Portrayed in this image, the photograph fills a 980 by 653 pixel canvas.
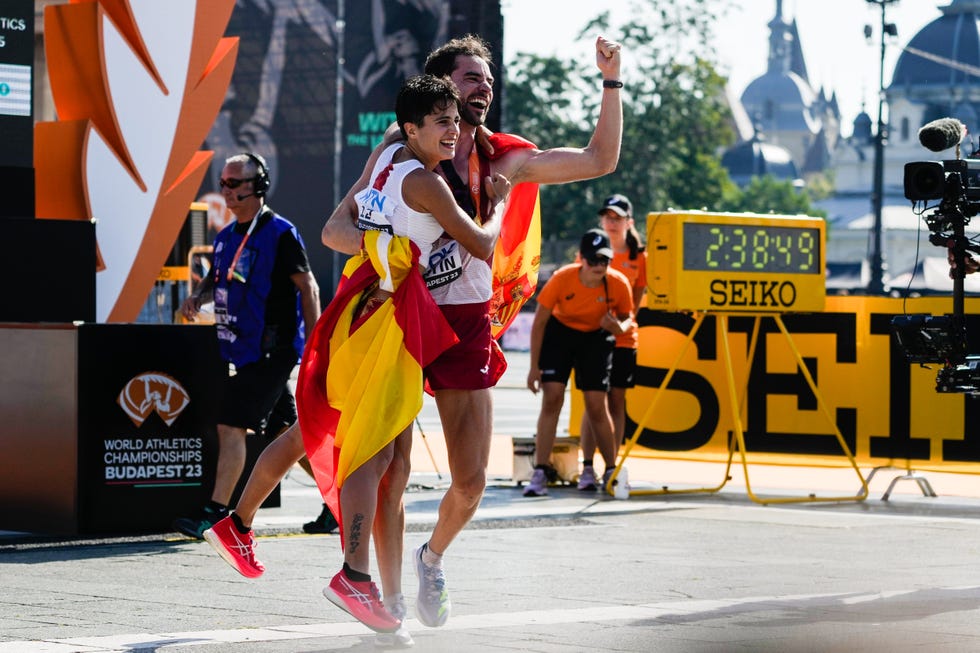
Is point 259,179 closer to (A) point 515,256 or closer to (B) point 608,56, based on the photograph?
Answer: (A) point 515,256

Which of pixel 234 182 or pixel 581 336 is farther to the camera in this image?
pixel 581 336

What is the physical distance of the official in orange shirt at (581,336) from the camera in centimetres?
1183

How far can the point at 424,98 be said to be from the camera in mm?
5672

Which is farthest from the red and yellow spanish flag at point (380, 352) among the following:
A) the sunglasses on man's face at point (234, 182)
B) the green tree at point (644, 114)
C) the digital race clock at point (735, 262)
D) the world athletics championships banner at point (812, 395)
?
the green tree at point (644, 114)

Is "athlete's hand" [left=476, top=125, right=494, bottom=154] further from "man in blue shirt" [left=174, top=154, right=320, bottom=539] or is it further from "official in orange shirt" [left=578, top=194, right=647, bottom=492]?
"official in orange shirt" [left=578, top=194, right=647, bottom=492]

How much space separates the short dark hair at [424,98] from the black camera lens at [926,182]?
3.31 metres

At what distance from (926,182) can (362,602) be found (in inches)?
157

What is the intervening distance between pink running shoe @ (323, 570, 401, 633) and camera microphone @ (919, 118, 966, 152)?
3.76 metres

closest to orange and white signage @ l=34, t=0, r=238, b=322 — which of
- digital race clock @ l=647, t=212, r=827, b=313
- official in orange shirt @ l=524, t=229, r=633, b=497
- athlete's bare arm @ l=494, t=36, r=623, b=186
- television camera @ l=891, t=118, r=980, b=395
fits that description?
official in orange shirt @ l=524, t=229, r=633, b=497

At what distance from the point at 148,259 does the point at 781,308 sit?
A: 4.50 meters

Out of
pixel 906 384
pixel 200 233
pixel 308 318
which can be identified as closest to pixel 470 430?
pixel 308 318

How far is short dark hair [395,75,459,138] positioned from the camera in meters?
5.67

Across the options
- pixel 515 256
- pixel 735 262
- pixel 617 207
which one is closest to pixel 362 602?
pixel 515 256

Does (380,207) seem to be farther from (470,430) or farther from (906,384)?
(906,384)
